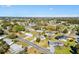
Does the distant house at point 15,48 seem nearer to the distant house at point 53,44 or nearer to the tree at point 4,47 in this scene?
the tree at point 4,47

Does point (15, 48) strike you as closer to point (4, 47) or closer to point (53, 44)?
point (4, 47)

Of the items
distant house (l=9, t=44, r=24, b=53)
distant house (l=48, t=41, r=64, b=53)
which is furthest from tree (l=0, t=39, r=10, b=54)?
distant house (l=48, t=41, r=64, b=53)

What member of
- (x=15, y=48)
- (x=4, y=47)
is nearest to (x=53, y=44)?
(x=15, y=48)

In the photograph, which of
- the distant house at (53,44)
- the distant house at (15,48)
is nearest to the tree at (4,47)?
the distant house at (15,48)

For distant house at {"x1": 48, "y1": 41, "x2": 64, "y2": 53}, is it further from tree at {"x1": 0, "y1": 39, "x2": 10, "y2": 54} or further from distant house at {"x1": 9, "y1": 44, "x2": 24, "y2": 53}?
tree at {"x1": 0, "y1": 39, "x2": 10, "y2": 54}

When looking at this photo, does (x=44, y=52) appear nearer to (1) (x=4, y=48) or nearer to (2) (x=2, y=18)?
(1) (x=4, y=48)
